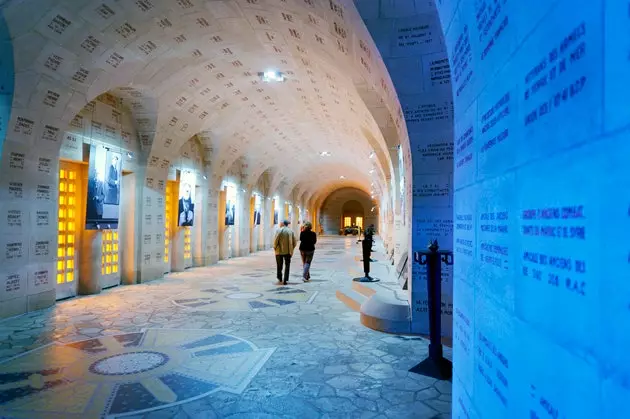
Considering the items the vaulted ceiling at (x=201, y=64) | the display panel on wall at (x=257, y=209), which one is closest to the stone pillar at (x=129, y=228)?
the vaulted ceiling at (x=201, y=64)

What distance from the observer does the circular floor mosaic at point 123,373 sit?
12.4ft

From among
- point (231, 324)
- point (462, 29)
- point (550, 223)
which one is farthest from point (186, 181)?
point (550, 223)

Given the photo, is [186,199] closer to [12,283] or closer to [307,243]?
[307,243]

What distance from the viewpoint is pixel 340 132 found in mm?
16547

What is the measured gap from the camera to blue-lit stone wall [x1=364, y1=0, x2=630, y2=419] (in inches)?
34.6

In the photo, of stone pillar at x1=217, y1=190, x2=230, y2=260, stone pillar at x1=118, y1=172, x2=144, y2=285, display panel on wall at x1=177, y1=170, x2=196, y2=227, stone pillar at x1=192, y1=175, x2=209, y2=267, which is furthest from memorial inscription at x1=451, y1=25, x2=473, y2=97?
stone pillar at x1=217, y1=190, x2=230, y2=260

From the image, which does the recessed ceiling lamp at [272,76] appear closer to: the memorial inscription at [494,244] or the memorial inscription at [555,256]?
the memorial inscription at [494,244]

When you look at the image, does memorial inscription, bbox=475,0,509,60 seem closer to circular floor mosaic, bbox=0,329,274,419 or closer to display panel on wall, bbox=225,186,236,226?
circular floor mosaic, bbox=0,329,274,419

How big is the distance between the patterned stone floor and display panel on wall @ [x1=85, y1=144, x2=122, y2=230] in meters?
2.08

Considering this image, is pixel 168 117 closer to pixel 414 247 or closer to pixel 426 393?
pixel 414 247

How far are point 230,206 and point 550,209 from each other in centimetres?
1708

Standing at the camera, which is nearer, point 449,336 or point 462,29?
point 462,29

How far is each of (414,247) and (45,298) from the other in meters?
7.12

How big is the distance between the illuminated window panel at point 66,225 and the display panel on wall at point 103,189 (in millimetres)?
428
